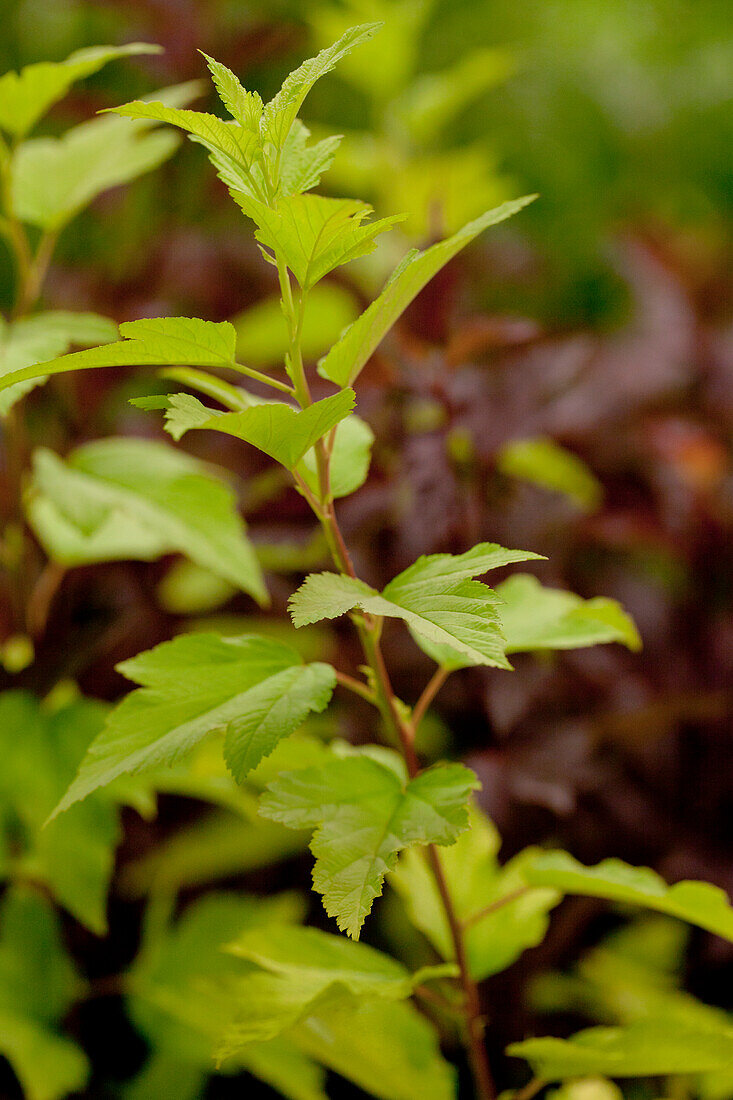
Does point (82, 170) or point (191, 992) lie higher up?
point (82, 170)

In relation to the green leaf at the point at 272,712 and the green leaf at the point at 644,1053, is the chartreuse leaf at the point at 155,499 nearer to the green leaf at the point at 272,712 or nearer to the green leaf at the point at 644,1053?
the green leaf at the point at 272,712

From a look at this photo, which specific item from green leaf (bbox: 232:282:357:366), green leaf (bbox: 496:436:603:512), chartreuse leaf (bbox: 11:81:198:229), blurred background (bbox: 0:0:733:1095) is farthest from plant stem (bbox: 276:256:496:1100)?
green leaf (bbox: 232:282:357:366)

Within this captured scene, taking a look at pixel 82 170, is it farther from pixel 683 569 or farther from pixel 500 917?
pixel 683 569

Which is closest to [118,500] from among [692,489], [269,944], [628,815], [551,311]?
[269,944]

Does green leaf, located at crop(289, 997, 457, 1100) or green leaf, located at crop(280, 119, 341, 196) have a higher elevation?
green leaf, located at crop(280, 119, 341, 196)

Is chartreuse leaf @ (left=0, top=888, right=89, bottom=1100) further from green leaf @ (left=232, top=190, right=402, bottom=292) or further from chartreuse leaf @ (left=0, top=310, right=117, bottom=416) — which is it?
green leaf @ (left=232, top=190, right=402, bottom=292)

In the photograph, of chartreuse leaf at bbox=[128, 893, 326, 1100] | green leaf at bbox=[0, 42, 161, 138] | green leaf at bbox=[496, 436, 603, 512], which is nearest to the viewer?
green leaf at bbox=[0, 42, 161, 138]
